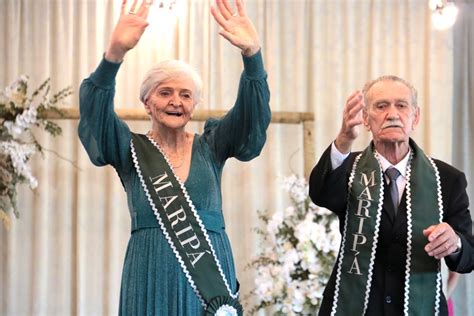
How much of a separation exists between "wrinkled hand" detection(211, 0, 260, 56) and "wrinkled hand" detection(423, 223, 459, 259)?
0.60 m

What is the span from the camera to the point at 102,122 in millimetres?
1801

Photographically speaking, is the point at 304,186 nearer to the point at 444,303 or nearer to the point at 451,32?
the point at 451,32

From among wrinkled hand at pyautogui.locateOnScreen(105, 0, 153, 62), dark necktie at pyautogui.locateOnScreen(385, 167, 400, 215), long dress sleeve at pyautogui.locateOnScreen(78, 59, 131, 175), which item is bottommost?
dark necktie at pyautogui.locateOnScreen(385, 167, 400, 215)

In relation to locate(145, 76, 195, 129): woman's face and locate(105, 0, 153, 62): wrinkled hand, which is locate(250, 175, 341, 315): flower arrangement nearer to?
locate(145, 76, 195, 129): woman's face

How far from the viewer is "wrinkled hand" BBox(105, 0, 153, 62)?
172 cm

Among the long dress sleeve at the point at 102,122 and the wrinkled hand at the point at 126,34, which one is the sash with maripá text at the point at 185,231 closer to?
the long dress sleeve at the point at 102,122

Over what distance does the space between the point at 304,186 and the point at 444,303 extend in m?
1.74

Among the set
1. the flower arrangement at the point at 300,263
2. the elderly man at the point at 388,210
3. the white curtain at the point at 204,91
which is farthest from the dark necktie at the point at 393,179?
the white curtain at the point at 204,91

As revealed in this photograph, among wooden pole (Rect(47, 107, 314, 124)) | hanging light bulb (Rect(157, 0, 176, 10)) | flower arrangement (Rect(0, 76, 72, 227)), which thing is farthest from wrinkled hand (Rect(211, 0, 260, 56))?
hanging light bulb (Rect(157, 0, 176, 10))

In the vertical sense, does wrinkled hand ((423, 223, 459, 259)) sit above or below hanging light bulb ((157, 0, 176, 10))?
below

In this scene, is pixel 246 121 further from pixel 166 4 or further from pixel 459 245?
pixel 166 4

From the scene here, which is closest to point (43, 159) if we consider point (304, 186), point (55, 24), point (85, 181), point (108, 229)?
point (85, 181)

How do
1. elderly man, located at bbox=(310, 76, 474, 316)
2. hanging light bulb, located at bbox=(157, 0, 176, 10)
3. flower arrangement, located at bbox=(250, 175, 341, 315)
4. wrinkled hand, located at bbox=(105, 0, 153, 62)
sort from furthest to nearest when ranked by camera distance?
hanging light bulb, located at bbox=(157, 0, 176, 10), flower arrangement, located at bbox=(250, 175, 341, 315), elderly man, located at bbox=(310, 76, 474, 316), wrinkled hand, located at bbox=(105, 0, 153, 62)

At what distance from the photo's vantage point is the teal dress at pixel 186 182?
1766 mm
